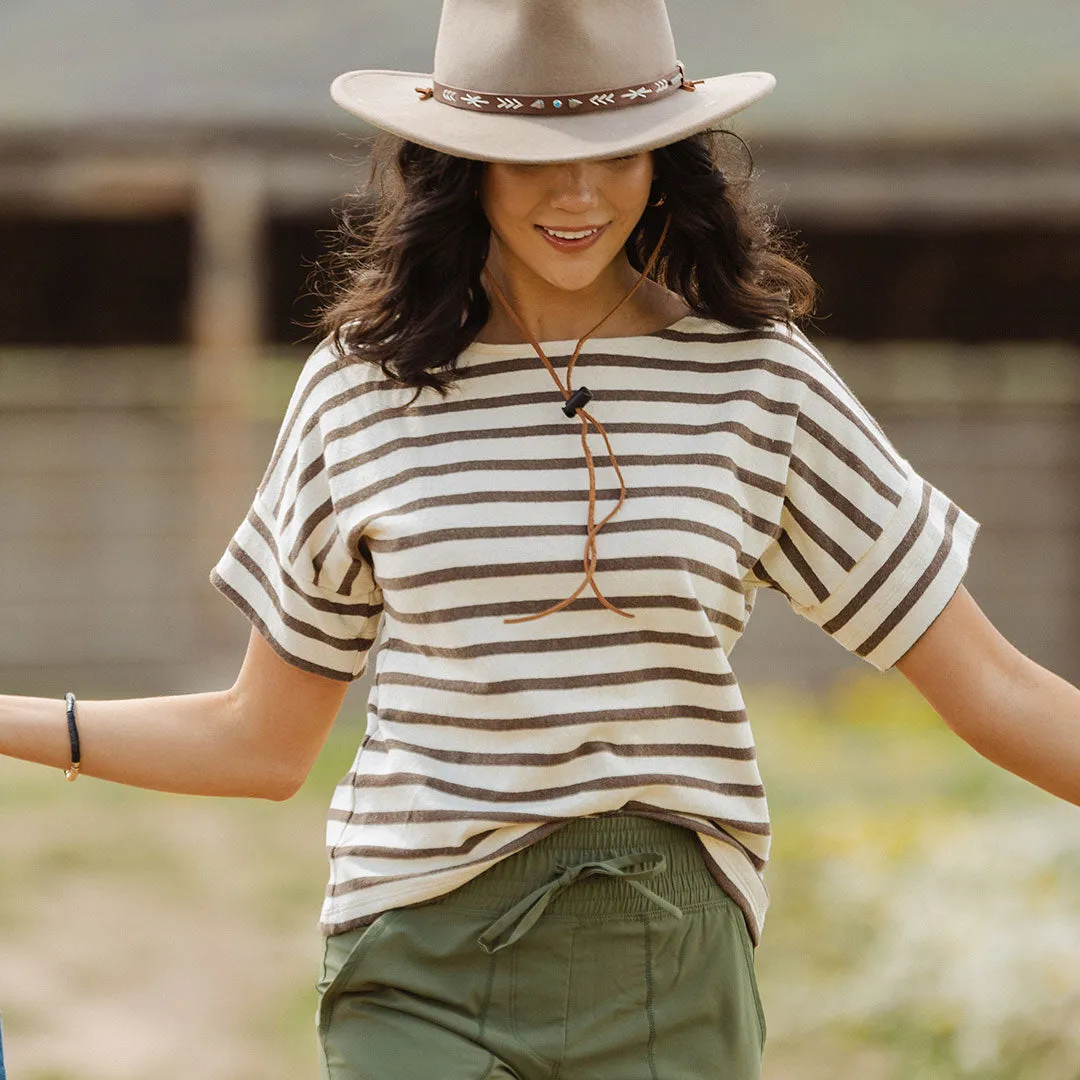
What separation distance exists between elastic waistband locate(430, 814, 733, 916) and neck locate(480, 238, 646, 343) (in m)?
0.56

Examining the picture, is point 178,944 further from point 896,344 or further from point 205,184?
point 896,344

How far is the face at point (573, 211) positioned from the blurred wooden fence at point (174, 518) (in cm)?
771

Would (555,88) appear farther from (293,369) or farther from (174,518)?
(293,369)

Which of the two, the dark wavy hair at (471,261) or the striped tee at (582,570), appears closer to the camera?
the striped tee at (582,570)

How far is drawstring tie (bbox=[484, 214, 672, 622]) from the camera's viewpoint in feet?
7.53

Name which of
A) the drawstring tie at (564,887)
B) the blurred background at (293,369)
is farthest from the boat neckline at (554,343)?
the blurred background at (293,369)

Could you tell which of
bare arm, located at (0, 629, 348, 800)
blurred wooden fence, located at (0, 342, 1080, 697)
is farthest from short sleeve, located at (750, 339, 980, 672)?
blurred wooden fence, located at (0, 342, 1080, 697)

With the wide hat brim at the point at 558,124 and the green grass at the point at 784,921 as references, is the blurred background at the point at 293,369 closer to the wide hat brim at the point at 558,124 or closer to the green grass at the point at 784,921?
the green grass at the point at 784,921

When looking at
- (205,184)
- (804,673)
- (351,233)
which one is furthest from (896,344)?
(351,233)

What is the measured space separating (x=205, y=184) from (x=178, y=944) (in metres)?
4.27

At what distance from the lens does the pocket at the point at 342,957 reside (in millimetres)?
2389

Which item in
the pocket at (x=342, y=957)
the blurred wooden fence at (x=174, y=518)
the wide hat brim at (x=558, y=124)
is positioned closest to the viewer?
the wide hat brim at (x=558, y=124)

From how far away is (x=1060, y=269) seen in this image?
39.0 feet

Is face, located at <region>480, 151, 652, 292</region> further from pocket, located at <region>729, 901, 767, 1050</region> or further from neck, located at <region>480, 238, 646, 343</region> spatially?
pocket, located at <region>729, 901, 767, 1050</region>
